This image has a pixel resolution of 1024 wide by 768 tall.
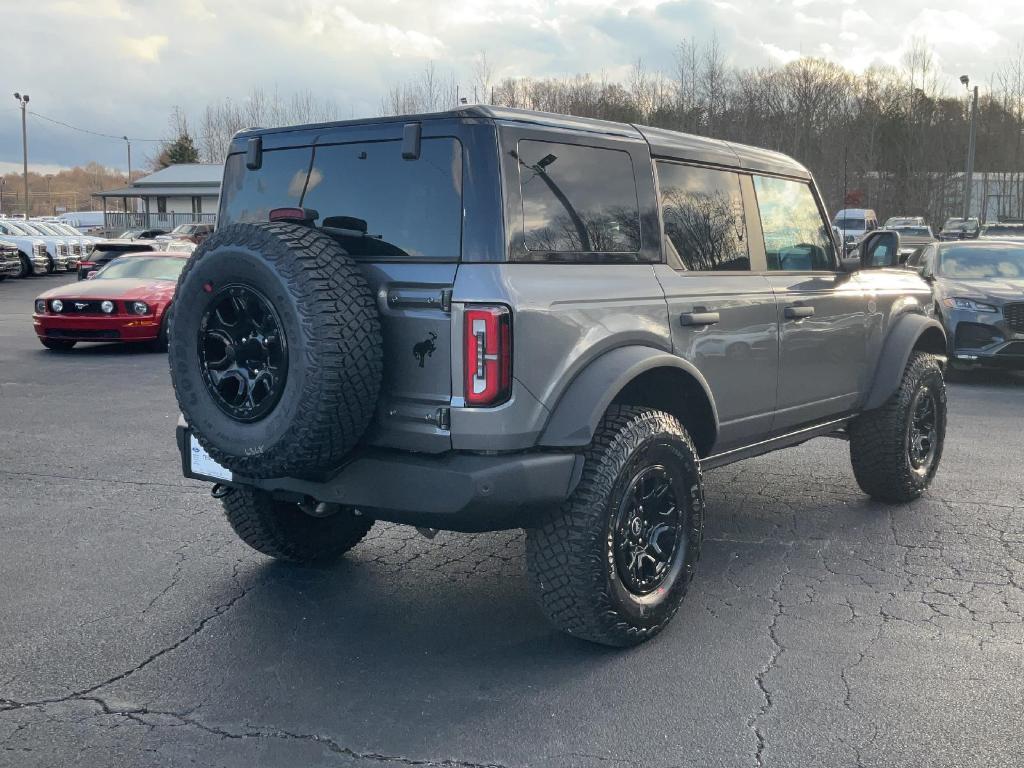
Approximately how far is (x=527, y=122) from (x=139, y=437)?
17.8 feet

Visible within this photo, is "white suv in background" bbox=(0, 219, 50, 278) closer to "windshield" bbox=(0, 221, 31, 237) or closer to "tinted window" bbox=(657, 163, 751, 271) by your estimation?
"windshield" bbox=(0, 221, 31, 237)

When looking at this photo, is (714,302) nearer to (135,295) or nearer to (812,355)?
(812,355)

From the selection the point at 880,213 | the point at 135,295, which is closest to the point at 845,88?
the point at 880,213

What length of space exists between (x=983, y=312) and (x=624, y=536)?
8815mm

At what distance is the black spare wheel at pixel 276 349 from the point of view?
336cm

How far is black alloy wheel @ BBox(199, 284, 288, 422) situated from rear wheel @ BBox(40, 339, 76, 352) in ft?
37.2

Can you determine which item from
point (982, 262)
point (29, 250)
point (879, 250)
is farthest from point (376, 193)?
point (29, 250)

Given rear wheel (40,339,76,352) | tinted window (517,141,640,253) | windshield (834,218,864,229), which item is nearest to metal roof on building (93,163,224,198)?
windshield (834,218,864,229)

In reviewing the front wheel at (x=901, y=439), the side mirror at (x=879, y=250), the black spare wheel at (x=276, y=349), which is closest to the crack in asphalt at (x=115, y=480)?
the black spare wheel at (x=276, y=349)

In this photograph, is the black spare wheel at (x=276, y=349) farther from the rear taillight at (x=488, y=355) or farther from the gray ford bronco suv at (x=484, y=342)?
the rear taillight at (x=488, y=355)

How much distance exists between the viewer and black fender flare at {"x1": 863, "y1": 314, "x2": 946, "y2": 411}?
18.9ft

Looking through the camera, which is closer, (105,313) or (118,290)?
(105,313)

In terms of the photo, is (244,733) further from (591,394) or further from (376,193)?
(376,193)

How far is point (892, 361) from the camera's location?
5.80 metres
